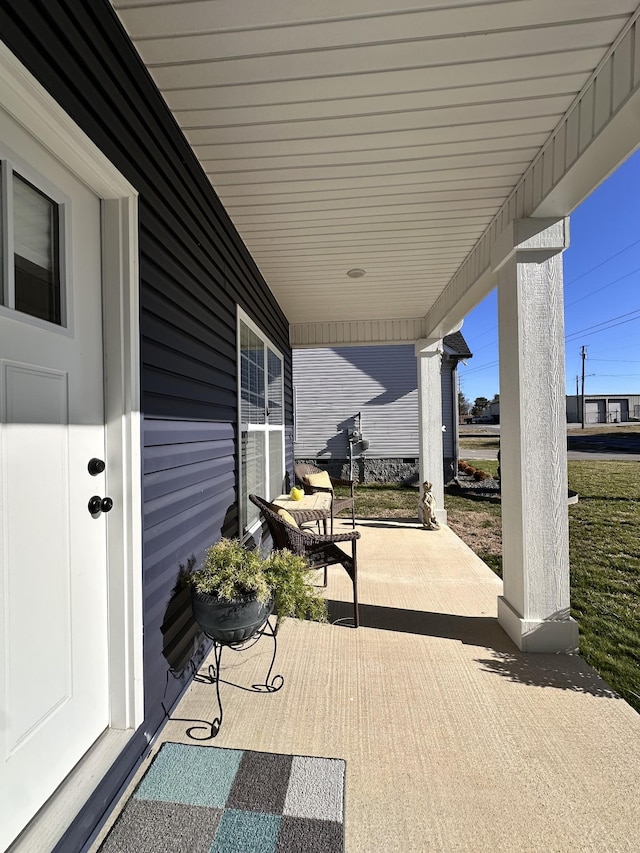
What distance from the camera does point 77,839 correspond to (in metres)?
1.22

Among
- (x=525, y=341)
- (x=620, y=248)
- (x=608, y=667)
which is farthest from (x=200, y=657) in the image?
(x=620, y=248)

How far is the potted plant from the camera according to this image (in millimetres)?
1812

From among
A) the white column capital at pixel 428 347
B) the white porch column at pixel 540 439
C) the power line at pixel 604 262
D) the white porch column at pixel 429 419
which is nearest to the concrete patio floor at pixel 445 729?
the white porch column at pixel 540 439

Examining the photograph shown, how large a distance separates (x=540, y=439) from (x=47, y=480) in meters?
2.37

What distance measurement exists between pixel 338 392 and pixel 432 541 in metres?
5.77

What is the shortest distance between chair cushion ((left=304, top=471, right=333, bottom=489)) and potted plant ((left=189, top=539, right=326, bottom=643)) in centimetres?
331

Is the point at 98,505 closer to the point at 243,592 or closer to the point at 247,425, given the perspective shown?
the point at 243,592

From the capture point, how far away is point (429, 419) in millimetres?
Answer: 5684

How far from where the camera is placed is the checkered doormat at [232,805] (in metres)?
1.27

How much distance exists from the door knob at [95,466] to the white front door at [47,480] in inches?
0.6

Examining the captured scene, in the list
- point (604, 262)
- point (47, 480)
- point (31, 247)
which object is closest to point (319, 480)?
point (47, 480)

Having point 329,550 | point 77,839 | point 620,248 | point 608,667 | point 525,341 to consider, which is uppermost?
point 620,248

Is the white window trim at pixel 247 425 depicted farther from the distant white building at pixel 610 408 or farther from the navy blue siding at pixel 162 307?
the distant white building at pixel 610 408

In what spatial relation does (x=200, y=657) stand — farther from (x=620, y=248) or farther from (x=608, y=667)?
(x=620, y=248)
